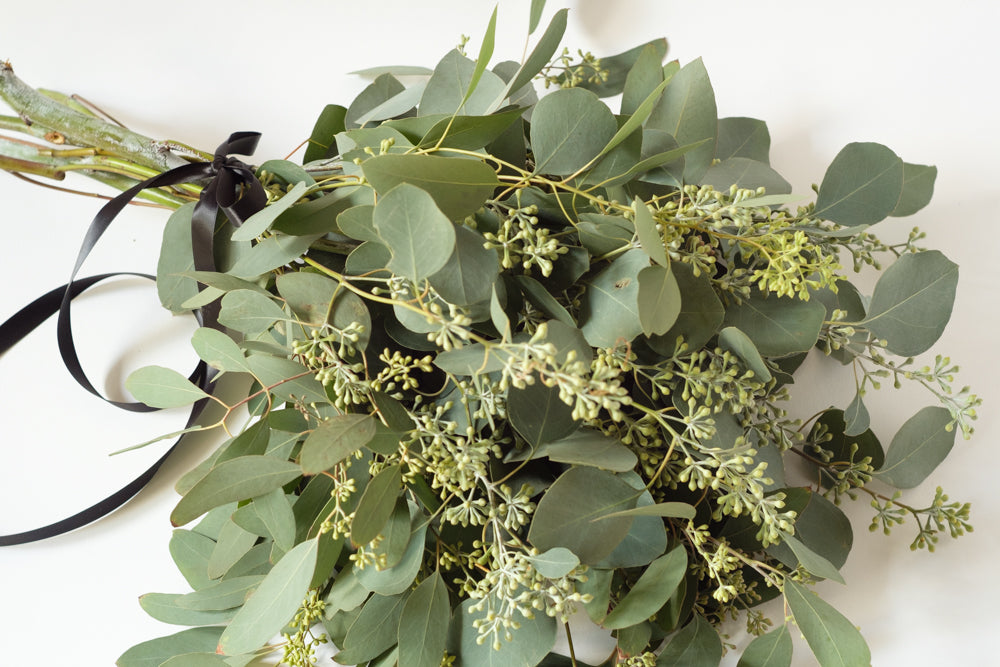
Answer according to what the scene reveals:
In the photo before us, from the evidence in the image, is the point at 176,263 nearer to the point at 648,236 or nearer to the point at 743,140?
the point at 648,236

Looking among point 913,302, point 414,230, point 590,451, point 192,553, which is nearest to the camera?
point 414,230

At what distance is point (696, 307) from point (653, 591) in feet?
0.89

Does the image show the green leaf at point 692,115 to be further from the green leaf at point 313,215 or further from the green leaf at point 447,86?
the green leaf at point 313,215

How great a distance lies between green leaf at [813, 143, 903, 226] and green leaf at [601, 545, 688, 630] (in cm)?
37

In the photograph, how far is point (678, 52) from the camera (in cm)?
92

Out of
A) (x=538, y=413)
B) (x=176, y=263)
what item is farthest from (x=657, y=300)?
(x=176, y=263)

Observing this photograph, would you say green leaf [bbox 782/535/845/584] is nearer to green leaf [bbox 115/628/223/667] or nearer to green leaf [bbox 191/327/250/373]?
green leaf [bbox 191/327/250/373]

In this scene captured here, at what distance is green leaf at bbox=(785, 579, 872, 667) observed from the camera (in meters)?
0.61

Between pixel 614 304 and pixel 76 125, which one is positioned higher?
pixel 76 125

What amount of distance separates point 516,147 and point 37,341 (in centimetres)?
75

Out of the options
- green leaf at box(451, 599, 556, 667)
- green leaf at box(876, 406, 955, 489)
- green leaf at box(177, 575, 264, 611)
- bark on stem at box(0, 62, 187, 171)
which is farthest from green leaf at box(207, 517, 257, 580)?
green leaf at box(876, 406, 955, 489)

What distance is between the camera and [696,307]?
0.58 meters

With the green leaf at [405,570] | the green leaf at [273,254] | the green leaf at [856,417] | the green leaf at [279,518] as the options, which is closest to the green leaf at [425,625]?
the green leaf at [405,570]

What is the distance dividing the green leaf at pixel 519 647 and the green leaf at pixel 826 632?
23 centimetres
